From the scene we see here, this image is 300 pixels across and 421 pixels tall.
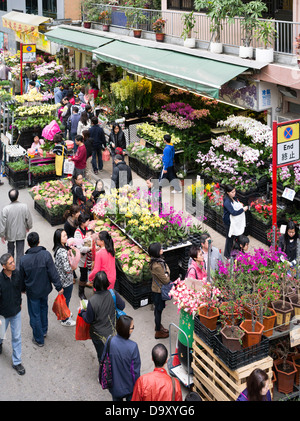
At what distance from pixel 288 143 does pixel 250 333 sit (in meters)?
3.18

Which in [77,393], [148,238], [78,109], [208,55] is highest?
[208,55]

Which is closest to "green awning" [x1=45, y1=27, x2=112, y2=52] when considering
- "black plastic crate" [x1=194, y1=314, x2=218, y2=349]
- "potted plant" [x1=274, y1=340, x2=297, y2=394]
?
"black plastic crate" [x1=194, y1=314, x2=218, y2=349]

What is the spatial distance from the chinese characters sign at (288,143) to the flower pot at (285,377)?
9.31 ft

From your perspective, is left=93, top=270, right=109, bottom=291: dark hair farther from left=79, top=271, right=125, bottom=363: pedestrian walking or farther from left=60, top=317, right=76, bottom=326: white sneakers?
left=60, top=317, right=76, bottom=326: white sneakers

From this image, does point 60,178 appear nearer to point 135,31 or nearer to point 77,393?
point 135,31

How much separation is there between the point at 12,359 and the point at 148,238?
9.99 feet

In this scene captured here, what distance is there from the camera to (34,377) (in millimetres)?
7914

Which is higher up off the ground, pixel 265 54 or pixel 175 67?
pixel 265 54

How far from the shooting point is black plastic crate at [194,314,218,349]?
6.59m

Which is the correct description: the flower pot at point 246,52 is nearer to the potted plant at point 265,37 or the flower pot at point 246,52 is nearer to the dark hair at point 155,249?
the potted plant at point 265,37

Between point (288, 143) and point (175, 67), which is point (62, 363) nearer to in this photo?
point (288, 143)

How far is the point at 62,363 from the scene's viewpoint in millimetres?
8227

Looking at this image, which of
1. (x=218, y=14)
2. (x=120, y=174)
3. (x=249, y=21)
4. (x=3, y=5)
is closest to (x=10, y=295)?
(x=120, y=174)
